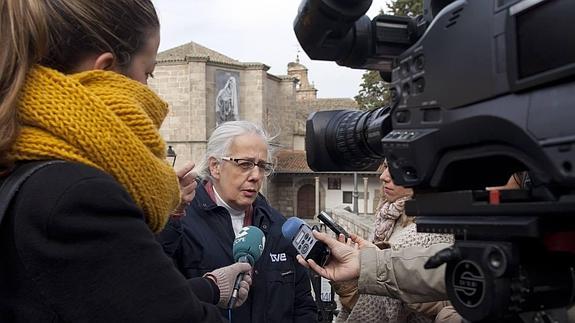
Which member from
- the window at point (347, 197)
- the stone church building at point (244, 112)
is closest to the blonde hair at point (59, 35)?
the stone church building at point (244, 112)

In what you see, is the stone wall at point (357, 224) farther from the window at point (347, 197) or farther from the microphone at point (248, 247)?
the window at point (347, 197)

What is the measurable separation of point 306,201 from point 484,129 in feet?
123

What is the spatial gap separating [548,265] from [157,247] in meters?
0.80

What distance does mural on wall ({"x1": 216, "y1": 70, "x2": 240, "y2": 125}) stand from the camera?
34.4 meters

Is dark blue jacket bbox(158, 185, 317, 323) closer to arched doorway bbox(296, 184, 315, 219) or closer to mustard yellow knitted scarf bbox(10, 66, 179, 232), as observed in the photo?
mustard yellow knitted scarf bbox(10, 66, 179, 232)

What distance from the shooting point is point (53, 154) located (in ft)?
3.39

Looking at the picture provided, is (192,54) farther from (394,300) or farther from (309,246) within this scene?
(309,246)

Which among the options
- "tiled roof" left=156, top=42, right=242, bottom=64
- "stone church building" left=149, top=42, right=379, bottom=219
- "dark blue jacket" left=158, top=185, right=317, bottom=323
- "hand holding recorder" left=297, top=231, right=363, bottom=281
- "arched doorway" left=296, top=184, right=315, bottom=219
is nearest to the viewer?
"hand holding recorder" left=297, top=231, right=363, bottom=281

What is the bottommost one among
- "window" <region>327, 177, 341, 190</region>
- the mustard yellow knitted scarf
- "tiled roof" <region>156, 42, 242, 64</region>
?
the mustard yellow knitted scarf

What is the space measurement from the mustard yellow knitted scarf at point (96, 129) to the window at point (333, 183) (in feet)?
116

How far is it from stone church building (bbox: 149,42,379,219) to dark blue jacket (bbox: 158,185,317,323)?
28.3 meters

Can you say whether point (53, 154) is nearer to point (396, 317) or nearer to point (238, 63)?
point (396, 317)

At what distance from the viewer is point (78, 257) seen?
3.10ft

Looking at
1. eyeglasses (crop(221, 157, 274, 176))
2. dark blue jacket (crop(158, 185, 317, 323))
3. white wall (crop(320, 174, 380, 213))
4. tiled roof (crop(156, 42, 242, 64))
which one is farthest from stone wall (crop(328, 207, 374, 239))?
tiled roof (crop(156, 42, 242, 64))
